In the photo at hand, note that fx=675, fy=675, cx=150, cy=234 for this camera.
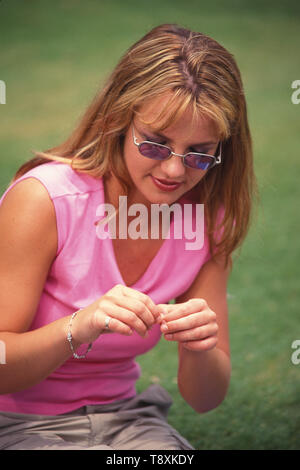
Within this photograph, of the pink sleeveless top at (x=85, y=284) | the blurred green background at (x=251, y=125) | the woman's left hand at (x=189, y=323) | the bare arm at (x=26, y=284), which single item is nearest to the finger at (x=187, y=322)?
the woman's left hand at (x=189, y=323)

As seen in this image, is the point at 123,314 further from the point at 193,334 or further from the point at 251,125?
the point at 251,125

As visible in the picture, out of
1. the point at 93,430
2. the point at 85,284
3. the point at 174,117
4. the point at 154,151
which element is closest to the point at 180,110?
the point at 174,117

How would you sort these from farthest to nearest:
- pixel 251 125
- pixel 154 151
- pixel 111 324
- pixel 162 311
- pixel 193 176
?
pixel 251 125, pixel 193 176, pixel 154 151, pixel 162 311, pixel 111 324

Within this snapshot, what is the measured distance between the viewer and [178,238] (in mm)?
2455

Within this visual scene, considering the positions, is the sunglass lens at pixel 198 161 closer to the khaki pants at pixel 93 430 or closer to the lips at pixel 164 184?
the lips at pixel 164 184

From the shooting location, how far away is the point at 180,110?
2010mm

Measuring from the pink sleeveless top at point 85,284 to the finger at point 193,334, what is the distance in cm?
40

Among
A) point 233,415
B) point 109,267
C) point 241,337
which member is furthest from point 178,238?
point 241,337

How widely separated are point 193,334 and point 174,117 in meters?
0.65

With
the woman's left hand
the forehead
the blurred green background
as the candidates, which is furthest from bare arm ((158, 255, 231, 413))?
the forehead

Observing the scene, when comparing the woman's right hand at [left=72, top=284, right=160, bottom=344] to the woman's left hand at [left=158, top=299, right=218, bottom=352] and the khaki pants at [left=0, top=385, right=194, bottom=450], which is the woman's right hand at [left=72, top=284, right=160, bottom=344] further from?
the khaki pants at [left=0, top=385, right=194, bottom=450]

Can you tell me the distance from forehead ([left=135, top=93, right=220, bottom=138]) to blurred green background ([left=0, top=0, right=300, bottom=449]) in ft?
1.26

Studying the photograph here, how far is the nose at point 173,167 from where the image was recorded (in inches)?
82.1

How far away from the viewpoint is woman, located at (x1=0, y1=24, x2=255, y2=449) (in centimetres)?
204
